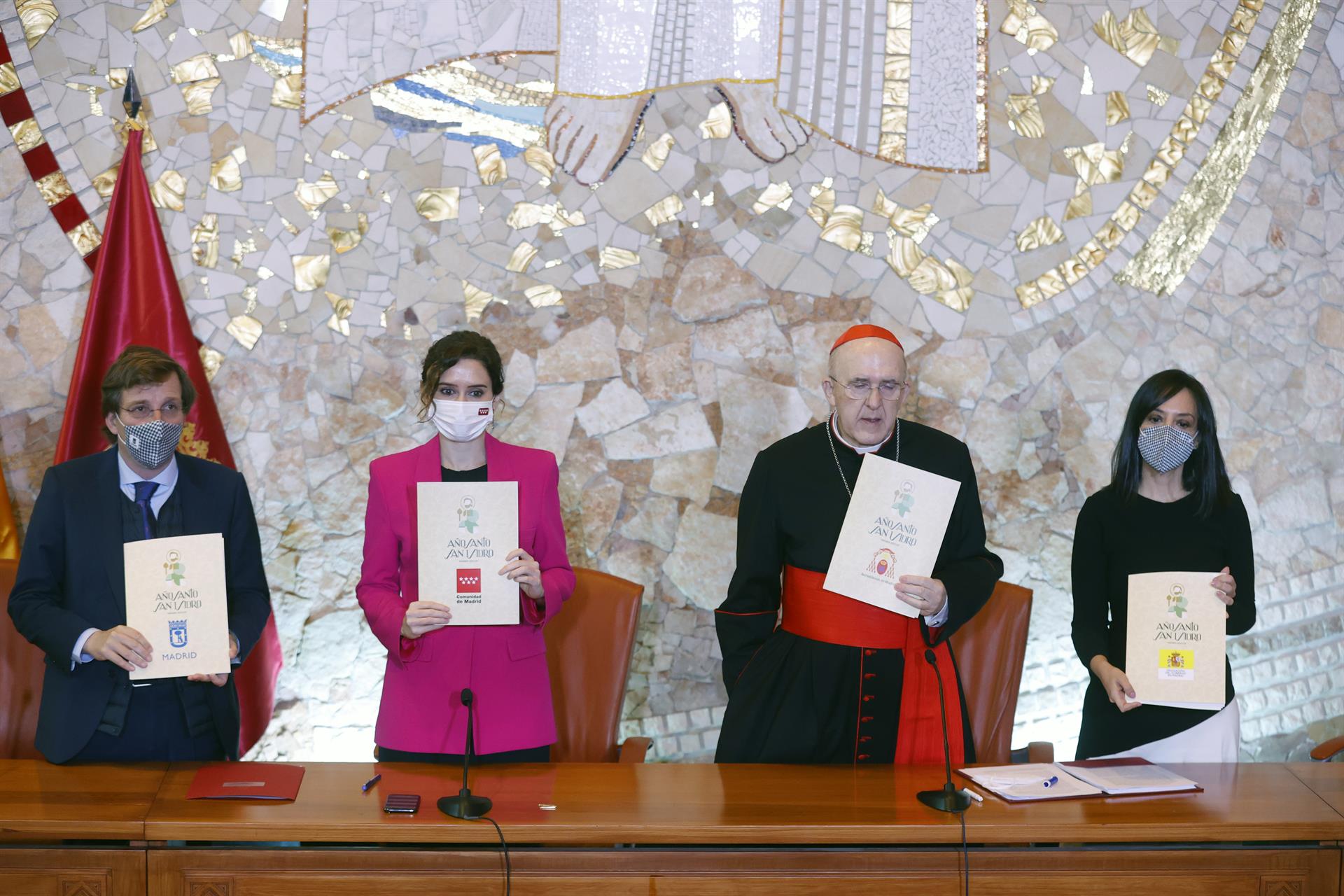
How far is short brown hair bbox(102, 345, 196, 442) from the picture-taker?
2.92 meters

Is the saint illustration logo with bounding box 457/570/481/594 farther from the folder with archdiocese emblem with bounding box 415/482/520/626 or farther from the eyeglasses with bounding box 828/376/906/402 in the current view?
the eyeglasses with bounding box 828/376/906/402

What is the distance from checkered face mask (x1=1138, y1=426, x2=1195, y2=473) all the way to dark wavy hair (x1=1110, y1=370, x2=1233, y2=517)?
0.04 m

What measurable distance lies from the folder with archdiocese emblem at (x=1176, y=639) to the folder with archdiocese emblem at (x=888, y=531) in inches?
21.2

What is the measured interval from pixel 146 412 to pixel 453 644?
0.98 metres

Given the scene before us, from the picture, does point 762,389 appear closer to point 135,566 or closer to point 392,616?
point 392,616

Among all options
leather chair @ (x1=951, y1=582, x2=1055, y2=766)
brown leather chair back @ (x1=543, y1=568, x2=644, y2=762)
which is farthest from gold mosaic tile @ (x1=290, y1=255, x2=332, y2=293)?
leather chair @ (x1=951, y1=582, x2=1055, y2=766)

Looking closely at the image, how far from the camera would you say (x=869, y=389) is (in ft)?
10.2

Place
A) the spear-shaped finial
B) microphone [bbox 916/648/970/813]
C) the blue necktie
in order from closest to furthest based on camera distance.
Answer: microphone [bbox 916/648/970/813]
the blue necktie
the spear-shaped finial

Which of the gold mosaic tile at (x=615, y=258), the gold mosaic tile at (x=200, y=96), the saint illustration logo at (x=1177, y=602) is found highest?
the gold mosaic tile at (x=200, y=96)

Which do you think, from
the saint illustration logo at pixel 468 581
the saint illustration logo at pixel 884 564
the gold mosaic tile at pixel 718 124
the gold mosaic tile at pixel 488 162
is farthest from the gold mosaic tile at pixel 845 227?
the saint illustration logo at pixel 468 581


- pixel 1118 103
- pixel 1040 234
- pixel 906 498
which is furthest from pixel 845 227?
pixel 906 498

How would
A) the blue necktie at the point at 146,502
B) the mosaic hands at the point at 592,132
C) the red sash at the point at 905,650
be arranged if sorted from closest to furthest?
the blue necktie at the point at 146,502 → the red sash at the point at 905,650 → the mosaic hands at the point at 592,132

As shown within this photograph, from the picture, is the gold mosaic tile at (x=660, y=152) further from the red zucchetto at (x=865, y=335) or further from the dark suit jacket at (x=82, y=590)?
the dark suit jacket at (x=82, y=590)

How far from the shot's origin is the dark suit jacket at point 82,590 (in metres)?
2.84
